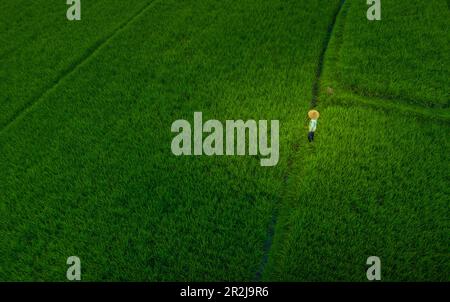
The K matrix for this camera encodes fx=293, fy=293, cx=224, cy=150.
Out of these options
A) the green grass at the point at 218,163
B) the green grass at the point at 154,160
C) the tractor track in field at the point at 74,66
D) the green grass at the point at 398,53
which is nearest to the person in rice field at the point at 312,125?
the green grass at the point at 218,163

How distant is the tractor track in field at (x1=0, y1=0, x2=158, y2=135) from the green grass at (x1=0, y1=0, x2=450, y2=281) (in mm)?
32

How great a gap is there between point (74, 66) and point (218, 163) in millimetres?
3210

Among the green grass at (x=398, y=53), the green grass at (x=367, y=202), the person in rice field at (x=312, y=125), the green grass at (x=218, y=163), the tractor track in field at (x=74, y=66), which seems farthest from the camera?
the tractor track in field at (x=74, y=66)

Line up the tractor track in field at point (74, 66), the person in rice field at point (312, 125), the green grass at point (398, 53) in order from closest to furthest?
the person in rice field at point (312, 125) → the green grass at point (398, 53) → the tractor track in field at point (74, 66)

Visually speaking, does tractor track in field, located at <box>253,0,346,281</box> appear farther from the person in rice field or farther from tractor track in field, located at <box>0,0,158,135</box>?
tractor track in field, located at <box>0,0,158,135</box>

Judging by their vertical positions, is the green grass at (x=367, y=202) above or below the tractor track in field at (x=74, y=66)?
below

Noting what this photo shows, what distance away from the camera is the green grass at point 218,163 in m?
2.72

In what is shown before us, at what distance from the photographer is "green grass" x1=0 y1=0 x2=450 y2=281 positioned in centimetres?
272

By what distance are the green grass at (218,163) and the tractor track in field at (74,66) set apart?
0.03m

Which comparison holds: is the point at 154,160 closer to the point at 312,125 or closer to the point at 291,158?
the point at 291,158

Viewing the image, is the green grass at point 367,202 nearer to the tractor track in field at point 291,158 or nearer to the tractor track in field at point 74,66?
the tractor track in field at point 291,158

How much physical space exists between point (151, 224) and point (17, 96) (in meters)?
3.17

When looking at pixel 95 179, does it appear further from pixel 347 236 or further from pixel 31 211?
pixel 347 236

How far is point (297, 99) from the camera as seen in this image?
12.9ft
